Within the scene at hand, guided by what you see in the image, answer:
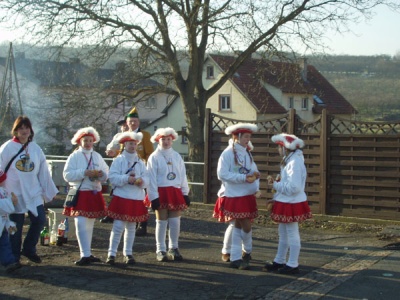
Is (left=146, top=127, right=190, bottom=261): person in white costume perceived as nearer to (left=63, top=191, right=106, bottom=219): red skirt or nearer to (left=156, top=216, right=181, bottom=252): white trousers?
(left=156, top=216, right=181, bottom=252): white trousers

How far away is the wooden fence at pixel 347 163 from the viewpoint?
484 inches

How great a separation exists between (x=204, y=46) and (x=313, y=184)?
8298 millimetres

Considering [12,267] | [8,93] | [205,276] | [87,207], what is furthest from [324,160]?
[8,93]

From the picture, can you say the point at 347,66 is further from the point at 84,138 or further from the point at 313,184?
the point at 84,138

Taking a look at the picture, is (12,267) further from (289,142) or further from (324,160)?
(324,160)

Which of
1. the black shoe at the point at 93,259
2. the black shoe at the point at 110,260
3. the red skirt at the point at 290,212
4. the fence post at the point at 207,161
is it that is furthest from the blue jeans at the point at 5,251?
the fence post at the point at 207,161

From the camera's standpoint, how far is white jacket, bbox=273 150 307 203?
8000 millimetres

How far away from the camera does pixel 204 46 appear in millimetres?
20078

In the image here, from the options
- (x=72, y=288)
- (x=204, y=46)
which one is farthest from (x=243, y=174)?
(x=204, y=46)

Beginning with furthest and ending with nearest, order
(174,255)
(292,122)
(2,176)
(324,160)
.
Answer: (292,122) < (324,160) < (174,255) < (2,176)

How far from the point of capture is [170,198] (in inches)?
345

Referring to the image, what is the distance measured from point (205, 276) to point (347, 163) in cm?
570

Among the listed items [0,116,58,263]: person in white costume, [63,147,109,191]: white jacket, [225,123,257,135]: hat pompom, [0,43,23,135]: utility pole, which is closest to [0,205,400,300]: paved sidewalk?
[0,116,58,263]: person in white costume

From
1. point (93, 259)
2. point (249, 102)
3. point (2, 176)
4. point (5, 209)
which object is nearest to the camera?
point (5, 209)
